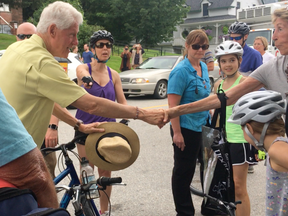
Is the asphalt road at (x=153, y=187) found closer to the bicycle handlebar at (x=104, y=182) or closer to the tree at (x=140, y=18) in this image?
the bicycle handlebar at (x=104, y=182)

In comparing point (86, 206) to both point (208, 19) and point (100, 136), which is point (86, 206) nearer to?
point (100, 136)

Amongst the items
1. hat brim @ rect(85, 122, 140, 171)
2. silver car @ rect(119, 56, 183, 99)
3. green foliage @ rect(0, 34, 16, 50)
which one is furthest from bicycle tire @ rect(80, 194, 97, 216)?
green foliage @ rect(0, 34, 16, 50)

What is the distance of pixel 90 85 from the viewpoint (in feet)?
11.9

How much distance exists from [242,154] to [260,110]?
150 centimetres

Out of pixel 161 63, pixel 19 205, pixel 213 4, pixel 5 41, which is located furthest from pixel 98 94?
pixel 213 4

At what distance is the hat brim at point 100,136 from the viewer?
2664mm

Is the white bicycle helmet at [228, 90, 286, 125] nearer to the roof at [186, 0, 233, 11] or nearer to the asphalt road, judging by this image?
the asphalt road

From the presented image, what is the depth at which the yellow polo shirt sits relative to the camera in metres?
2.16

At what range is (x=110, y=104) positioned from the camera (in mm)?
2807

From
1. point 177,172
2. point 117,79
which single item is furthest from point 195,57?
point 177,172

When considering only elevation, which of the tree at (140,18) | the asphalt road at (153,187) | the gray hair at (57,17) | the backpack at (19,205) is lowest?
the asphalt road at (153,187)

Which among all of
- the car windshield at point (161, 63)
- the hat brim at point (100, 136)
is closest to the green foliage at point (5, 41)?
the car windshield at point (161, 63)

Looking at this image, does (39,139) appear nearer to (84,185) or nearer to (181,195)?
(84,185)

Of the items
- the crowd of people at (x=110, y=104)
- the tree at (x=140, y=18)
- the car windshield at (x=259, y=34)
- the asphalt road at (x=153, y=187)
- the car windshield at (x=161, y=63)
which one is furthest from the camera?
the tree at (x=140, y=18)
